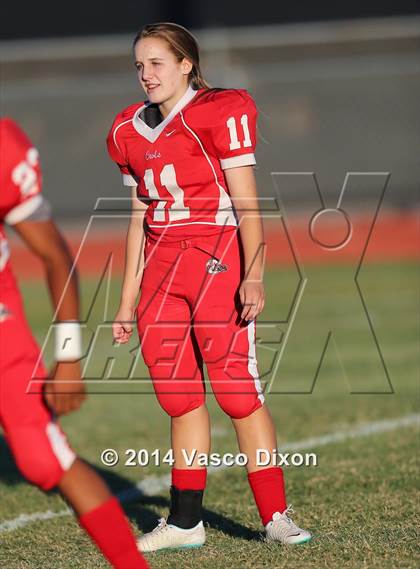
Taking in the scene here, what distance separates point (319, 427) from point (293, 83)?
10.1 meters

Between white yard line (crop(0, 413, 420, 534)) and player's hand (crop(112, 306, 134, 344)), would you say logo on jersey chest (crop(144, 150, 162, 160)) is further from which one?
white yard line (crop(0, 413, 420, 534))

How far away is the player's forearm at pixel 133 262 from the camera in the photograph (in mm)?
3990

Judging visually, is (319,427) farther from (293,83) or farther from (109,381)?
(293,83)

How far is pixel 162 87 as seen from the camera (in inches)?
149

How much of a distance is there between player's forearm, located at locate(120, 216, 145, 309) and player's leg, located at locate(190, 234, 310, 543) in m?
0.28

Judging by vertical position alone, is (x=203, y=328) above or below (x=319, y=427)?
above

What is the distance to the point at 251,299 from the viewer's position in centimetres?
372

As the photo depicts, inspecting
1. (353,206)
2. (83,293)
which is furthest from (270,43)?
(83,293)

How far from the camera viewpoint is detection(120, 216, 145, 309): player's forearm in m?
3.99

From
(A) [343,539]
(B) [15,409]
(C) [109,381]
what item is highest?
(B) [15,409]

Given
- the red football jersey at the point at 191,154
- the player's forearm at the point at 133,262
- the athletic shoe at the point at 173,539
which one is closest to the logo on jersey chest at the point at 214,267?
the red football jersey at the point at 191,154

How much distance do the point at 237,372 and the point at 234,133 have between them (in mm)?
801

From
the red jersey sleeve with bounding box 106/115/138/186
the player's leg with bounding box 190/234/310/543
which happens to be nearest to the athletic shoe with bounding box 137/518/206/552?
the player's leg with bounding box 190/234/310/543

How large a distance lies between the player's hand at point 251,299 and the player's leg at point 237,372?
6 centimetres
